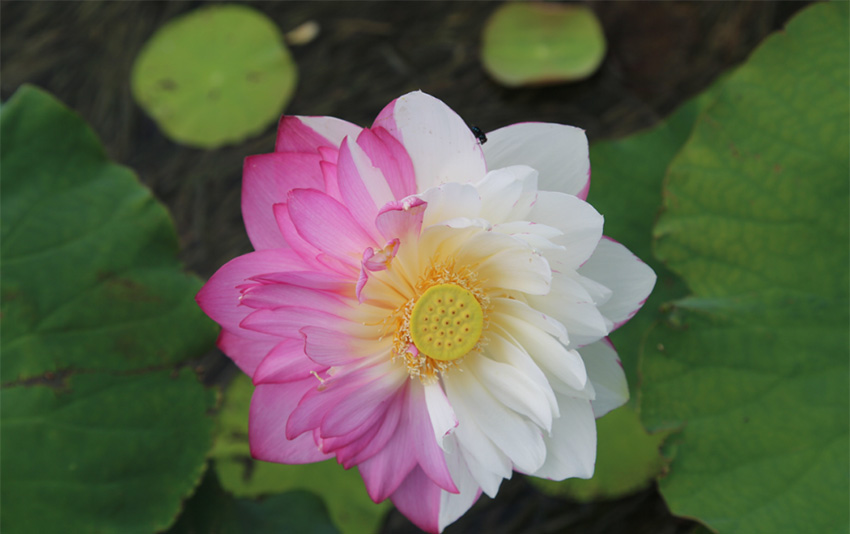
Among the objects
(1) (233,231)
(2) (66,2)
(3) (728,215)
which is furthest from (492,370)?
(2) (66,2)

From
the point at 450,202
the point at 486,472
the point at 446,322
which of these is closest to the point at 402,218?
the point at 450,202

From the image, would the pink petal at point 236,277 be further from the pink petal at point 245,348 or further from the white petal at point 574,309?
the white petal at point 574,309

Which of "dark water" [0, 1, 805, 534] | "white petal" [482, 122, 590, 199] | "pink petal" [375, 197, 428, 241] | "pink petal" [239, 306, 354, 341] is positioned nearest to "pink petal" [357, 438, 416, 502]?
"pink petal" [239, 306, 354, 341]

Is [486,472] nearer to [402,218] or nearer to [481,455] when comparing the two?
[481,455]

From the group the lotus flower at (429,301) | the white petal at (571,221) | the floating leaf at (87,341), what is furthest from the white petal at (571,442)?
the floating leaf at (87,341)

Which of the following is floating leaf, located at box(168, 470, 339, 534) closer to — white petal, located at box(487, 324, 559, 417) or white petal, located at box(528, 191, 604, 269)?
white petal, located at box(487, 324, 559, 417)

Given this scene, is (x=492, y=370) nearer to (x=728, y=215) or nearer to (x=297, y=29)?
(x=728, y=215)
